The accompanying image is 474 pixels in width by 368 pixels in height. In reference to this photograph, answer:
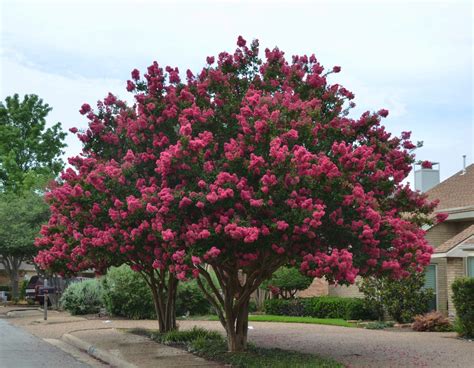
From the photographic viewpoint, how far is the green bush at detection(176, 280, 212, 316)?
2508cm

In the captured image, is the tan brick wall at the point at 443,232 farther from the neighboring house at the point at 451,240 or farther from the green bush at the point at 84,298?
the green bush at the point at 84,298

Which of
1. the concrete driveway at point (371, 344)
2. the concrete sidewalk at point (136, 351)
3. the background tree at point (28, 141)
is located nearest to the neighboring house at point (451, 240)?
the concrete driveway at point (371, 344)

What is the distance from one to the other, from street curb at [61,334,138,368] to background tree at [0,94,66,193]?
35847 mm

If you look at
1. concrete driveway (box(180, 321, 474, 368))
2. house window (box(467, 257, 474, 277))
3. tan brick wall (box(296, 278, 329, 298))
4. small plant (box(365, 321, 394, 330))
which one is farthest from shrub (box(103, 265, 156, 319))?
house window (box(467, 257, 474, 277))

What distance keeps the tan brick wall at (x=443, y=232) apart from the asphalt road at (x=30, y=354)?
13936 mm

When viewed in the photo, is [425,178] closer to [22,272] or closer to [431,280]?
[431,280]

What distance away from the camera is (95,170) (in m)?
12.1

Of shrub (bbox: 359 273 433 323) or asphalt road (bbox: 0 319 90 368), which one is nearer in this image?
asphalt road (bbox: 0 319 90 368)

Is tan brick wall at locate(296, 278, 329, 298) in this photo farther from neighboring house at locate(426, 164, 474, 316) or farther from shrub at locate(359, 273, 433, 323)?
shrub at locate(359, 273, 433, 323)

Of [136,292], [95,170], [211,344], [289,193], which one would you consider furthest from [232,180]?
[136,292]

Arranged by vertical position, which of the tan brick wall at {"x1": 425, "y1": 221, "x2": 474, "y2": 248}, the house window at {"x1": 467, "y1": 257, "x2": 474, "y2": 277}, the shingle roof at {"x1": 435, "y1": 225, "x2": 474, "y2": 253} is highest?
the tan brick wall at {"x1": 425, "y1": 221, "x2": 474, "y2": 248}

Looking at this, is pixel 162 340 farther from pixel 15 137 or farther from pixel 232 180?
pixel 15 137

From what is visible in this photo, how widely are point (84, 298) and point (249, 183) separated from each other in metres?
17.8

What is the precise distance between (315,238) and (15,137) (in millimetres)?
45066
